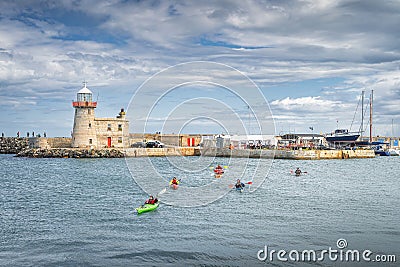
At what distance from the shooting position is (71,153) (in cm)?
7525

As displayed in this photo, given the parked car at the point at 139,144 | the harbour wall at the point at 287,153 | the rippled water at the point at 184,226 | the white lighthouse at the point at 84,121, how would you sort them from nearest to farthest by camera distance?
the rippled water at the point at 184,226
the white lighthouse at the point at 84,121
the harbour wall at the point at 287,153
the parked car at the point at 139,144

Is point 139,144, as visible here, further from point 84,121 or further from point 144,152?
point 84,121

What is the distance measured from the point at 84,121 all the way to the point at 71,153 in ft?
20.8

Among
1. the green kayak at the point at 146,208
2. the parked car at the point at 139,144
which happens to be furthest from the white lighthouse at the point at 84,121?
the green kayak at the point at 146,208

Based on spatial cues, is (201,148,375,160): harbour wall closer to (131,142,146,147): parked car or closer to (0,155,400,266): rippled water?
(131,142,146,147): parked car

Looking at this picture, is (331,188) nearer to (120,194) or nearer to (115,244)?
(120,194)

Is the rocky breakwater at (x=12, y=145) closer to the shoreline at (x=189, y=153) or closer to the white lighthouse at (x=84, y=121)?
the shoreline at (x=189, y=153)

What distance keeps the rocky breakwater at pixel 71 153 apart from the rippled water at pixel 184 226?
36.3 m

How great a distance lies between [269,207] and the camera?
28.6 m

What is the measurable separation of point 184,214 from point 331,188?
18.3 metres

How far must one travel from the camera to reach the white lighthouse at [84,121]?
73.8 m

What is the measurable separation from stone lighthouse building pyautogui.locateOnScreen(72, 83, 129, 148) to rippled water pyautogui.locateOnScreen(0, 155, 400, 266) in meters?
36.8

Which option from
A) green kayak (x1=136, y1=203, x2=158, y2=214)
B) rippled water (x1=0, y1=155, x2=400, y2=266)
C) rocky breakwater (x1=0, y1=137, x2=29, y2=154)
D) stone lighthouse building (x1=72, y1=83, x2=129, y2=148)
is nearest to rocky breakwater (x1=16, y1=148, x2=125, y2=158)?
stone lighthouse building (x1=72, y1=83, x2=129, y2=148)

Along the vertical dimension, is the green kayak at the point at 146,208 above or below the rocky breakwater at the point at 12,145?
below
